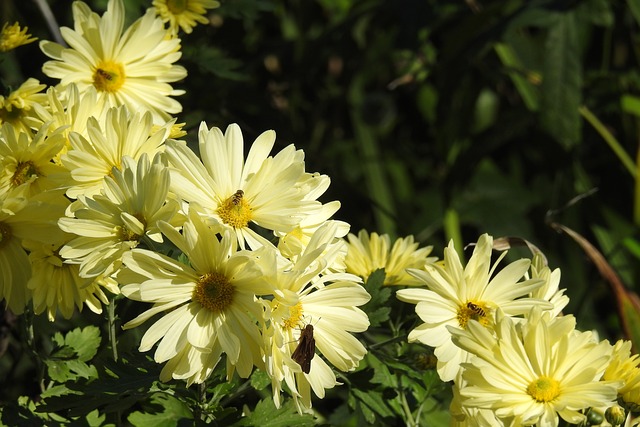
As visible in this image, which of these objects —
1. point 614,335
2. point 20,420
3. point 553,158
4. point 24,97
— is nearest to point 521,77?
point 553,158

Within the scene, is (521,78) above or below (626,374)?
above

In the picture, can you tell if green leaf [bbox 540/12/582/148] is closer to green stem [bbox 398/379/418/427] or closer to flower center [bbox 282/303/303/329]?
green stem [bbox 398/379/418/427]

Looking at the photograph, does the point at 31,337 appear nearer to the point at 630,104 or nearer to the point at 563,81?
the point at 563,81

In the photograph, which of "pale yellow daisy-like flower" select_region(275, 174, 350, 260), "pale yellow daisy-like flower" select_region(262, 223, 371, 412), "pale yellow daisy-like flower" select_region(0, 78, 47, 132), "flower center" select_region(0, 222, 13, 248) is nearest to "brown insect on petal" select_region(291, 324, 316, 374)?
"pale yellow daisy-like flower" select_region(262, 223, 371, 412)

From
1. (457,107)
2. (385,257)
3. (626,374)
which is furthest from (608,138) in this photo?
(626,374)

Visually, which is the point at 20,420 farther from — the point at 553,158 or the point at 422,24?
the point at 553,158

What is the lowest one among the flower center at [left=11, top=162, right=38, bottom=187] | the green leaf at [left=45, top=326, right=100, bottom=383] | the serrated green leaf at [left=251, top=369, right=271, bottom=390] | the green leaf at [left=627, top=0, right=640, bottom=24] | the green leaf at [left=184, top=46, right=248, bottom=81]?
the serrated green leaf at [left=251, top=369, right=271, bottom=390]
